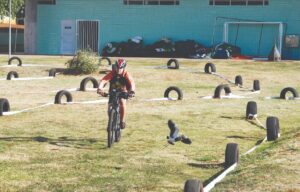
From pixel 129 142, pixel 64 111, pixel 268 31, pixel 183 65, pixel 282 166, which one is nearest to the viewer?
pixel 282 166

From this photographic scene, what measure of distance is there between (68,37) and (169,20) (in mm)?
8496

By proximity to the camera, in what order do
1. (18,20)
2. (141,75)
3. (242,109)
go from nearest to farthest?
(242,109) → (141,75) → (18,20)

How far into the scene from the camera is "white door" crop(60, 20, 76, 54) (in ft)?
165

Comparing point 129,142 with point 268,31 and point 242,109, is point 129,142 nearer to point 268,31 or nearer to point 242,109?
point 242,109

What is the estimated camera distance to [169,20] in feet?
157

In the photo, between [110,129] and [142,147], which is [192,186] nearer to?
[110,129]

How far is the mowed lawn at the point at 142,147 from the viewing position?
9945 millimetres

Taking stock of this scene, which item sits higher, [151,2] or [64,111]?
[151,2]

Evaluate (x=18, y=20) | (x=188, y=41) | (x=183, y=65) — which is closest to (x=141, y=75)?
(x=183, y=65)

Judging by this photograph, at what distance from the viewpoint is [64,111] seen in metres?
18.5

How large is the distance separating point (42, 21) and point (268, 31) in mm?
18117

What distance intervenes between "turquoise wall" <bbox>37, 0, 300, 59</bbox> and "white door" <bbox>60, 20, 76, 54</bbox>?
1.18 ft

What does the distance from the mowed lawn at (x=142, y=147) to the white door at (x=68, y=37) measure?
25.4m

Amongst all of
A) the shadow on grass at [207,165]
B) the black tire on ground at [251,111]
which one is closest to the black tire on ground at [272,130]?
the shadow on grass at [207,165]
